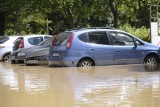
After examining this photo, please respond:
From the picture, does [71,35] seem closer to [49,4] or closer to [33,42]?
[33,42]

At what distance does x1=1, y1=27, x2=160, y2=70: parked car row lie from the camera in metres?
15.9

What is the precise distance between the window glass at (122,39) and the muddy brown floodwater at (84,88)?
172 cm

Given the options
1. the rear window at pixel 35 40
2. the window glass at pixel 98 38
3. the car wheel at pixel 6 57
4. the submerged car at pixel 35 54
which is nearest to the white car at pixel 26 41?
the rear window at pixel 35 40

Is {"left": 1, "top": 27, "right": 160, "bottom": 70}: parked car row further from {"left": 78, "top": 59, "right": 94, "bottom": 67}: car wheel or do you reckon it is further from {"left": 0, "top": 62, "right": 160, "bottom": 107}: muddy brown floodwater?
{"left": 0, "top": 62, "right": 160, "bottom": 107}: muddy brown floodwater

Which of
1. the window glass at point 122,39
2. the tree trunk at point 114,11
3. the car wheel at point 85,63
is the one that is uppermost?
the tree trunk at point 114,11

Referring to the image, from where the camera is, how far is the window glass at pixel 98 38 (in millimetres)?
16297

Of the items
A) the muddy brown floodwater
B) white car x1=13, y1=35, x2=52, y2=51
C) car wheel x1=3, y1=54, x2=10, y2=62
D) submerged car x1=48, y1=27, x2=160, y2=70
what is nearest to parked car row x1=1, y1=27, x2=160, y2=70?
submerged car x1=48, y1=27, x2=160, y2=70

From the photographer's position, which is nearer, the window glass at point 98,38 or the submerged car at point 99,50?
the submerged car at point 99,50

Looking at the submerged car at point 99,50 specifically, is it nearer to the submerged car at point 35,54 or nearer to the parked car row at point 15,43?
the submerged car at point 35,54

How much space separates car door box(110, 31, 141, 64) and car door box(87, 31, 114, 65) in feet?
0.80

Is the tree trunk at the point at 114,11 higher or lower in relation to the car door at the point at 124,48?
higher

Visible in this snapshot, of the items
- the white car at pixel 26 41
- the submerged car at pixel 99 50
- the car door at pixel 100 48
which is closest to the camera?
the submerged car at pixel 99 50

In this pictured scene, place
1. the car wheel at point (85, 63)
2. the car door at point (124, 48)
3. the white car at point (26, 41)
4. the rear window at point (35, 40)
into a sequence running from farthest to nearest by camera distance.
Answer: the rear window at point (35, 40)
the white car at point (26, 41)
the car door at point (124, 48)
the car wheel at point (85, 63)

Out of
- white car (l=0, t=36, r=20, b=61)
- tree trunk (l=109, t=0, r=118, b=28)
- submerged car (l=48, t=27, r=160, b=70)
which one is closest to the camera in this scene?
submerged car (l=48, t=27, r=160, b=70)
